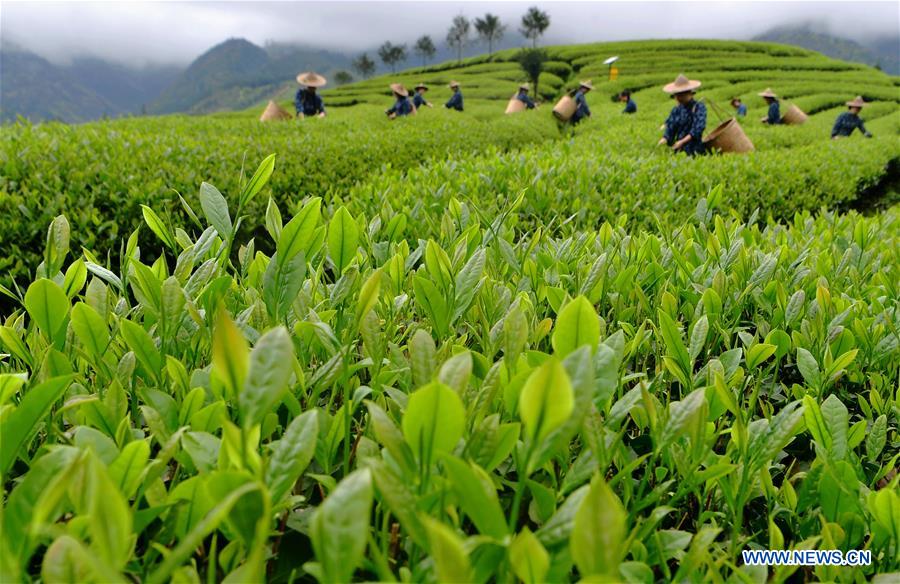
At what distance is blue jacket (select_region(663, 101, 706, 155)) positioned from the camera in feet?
28.5

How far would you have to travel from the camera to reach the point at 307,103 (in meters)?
14.1

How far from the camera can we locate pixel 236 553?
0.70m

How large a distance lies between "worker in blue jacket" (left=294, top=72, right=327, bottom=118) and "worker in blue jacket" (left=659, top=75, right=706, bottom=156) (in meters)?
8.10

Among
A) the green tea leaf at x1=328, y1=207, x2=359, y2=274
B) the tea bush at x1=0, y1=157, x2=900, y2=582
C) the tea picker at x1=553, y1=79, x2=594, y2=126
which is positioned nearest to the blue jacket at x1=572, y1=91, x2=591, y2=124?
the tea picker at x1=553, y1=79, x2=594, y2=126

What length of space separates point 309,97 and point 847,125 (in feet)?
42.2

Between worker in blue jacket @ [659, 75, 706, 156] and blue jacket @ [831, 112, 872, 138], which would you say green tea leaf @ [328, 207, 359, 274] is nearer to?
worker in blue jacket @ [659, 75, 706, 156]

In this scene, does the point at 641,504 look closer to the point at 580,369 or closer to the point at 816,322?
the point at 580,369

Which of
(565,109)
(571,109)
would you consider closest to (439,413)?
(565,109)

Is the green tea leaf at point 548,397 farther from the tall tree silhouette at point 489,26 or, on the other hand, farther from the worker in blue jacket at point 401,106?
the tall tree silhouette at point 489,26

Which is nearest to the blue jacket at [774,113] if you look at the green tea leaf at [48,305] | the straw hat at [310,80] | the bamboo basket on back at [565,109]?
the bamboo basket on back at [565,109]

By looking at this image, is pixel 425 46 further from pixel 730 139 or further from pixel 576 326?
pixel 576 326

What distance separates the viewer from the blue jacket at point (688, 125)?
8.67 m

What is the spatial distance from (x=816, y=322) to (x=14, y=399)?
1.68 meters

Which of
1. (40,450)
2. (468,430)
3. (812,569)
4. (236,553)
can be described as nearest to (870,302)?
(812,569)
